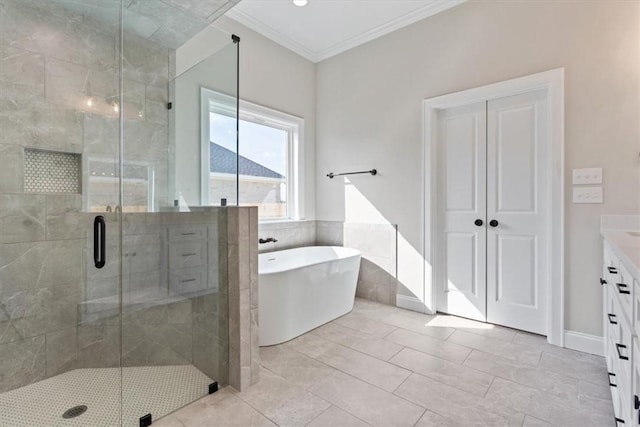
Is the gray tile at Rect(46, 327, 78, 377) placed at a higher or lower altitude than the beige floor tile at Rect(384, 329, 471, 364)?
higher

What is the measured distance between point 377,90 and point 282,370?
9.60 ft

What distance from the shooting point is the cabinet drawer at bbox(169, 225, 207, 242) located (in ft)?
6.74

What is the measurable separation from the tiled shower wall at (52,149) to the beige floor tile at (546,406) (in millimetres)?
2457

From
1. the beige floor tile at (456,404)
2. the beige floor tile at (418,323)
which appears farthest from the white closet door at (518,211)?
the beige floor tile at (456,404)

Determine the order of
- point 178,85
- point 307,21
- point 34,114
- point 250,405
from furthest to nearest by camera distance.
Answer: point 307,21 < point 178,85 < point 34,114 < point 250,405

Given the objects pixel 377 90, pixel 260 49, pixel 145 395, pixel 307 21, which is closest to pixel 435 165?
pixel 377 90

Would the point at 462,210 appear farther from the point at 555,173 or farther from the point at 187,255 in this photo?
the point at 187,255

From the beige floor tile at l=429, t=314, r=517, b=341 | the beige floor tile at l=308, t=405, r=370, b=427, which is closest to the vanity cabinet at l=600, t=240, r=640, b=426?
the beige floor tile at l=308, t=405, r=370, b=427

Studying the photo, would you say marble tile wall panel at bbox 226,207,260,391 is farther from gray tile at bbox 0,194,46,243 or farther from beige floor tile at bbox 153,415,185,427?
gray tile at bbox 0,194,46,243

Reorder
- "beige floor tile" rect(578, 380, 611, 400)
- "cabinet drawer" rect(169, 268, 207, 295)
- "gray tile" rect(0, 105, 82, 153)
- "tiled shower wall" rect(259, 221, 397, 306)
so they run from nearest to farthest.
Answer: "beige floor tile" rect(578, 380, 611, 400)
"gray tile" rect(0, 105, 82, 153)
"cabinet drawer" rect(169, 268, 207, 295)
"tiled shower wall" rect(259, 221, 397, 306)

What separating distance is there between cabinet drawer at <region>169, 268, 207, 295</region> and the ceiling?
2.52 metres

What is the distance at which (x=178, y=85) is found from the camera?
8.27 feet

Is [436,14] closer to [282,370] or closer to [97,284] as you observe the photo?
[282,370]

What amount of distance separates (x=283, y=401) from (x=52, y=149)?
7.12ft
